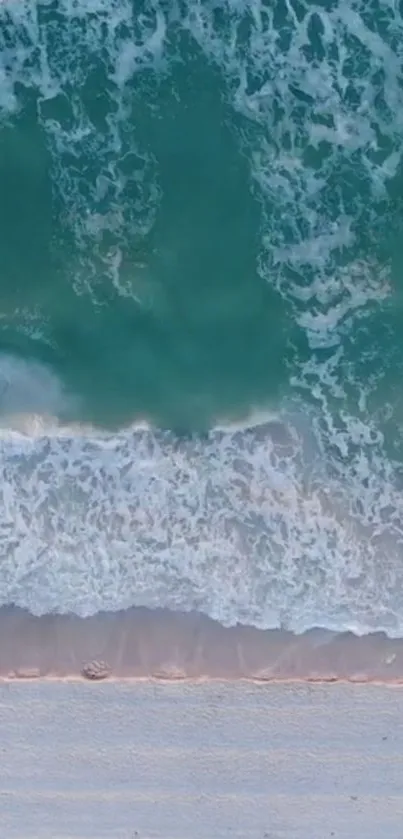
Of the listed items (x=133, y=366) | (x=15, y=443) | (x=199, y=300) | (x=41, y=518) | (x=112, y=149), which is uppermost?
(x=112, y=149)

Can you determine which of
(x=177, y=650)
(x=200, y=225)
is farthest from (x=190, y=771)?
(x=200, y=225)

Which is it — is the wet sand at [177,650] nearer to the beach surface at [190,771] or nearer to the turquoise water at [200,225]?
the beach surface at [190,771]

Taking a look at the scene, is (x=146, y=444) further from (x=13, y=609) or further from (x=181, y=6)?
(x=181, y=6)

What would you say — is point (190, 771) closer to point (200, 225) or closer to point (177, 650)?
point (177, 650)

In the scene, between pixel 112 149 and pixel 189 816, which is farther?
pixel 112 149

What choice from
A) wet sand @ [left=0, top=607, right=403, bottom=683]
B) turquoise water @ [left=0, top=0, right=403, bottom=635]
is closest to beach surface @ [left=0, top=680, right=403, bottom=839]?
wet sand @ [left=0, top=607, right=403, bottom=683]

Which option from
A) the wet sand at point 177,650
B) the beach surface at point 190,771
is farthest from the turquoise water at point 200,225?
the beach surface at point 190,771

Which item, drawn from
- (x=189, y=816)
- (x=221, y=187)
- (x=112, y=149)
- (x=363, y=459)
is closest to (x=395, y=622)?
(x=363, y=459)
